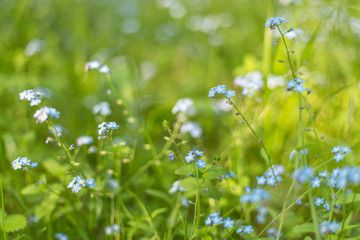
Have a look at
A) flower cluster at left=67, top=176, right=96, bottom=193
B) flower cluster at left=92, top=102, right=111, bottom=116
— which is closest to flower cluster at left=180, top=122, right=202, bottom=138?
flower cluster at left=92, top=102, right=111, bottom=116

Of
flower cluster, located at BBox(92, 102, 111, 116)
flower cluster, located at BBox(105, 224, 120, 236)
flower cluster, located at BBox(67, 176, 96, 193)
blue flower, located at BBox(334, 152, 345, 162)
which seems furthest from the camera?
flower cluster, located at BBox(92, 102, 111, 116)

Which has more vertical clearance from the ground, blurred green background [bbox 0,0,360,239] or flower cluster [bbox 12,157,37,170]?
blurred green background [bbox 0,0,360,239]

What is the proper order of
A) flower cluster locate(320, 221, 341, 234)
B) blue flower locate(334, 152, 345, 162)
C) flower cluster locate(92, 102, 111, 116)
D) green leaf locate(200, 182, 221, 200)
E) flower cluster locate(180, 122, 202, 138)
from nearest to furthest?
flower cluster locate(320, 221, 341, 234)
blue flower locate(334, 152, 345, 162)
green leaf locate(200, 182, 221, 200)
flower cluster locate(92, 102, 111, 116)
flower cluster locate(180, 122, 202, 138)

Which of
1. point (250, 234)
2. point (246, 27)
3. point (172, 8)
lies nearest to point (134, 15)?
point (172, 8)

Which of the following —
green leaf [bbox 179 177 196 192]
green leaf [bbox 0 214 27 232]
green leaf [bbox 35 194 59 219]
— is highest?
green leaf [bbox 179 177 196 192]

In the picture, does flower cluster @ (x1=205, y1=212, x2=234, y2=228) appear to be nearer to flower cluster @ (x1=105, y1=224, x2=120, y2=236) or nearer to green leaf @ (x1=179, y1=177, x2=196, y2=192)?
green leaf @ (x1=179, y1=177, x2=196, y2=192)

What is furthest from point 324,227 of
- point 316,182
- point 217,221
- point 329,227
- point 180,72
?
point 180,72

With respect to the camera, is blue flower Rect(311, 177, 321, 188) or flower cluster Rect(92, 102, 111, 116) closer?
blue flower Rect(311, 177, 321, 188)

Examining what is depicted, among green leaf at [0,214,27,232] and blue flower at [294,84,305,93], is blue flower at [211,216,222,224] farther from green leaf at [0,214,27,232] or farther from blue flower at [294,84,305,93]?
green leaf at [0,214,27,232]

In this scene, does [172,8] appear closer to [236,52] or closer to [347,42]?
[236,52]
